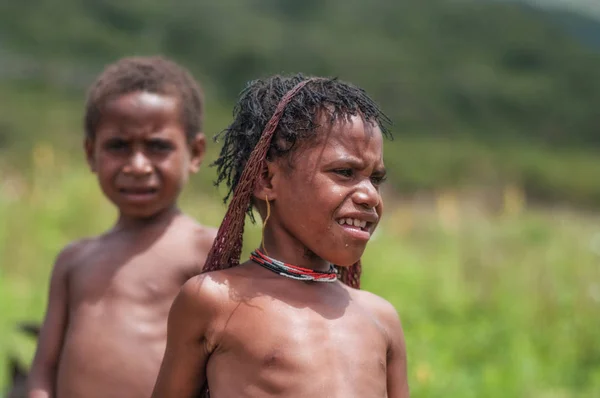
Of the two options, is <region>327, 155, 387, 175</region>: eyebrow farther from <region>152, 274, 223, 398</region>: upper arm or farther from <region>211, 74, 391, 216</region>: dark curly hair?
<region>152, 274, 223, 398</region>: upper arm

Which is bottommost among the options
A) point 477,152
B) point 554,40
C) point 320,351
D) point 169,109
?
point 477,152

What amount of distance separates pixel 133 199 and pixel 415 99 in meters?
59.1

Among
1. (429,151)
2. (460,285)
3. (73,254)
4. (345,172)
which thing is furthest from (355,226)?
(429,151)

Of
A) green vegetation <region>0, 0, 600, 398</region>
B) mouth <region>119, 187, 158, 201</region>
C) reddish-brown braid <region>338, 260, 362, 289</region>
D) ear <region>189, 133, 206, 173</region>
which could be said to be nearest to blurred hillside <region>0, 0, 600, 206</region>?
green vegetation <region>0, 0, 600, 398</region>

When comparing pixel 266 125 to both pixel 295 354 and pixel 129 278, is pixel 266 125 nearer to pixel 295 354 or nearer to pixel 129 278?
pixel 295 354

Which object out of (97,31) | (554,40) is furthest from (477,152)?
(97,31)

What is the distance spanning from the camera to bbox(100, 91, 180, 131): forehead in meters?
2.83

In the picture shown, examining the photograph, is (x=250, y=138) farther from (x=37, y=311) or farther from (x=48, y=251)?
(x=48, y=251)

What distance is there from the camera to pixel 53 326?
279 centimetres

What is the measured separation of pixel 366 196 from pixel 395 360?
0.47 meters

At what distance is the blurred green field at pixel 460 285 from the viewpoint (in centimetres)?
487

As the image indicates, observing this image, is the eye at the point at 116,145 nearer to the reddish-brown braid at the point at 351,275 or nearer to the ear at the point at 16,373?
the reddish-brown braid at the point at 351,275

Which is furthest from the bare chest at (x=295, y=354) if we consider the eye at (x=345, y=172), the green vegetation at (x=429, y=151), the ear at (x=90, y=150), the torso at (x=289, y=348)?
the green vegetation at (x=429, y=151)

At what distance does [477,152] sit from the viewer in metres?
53.7
